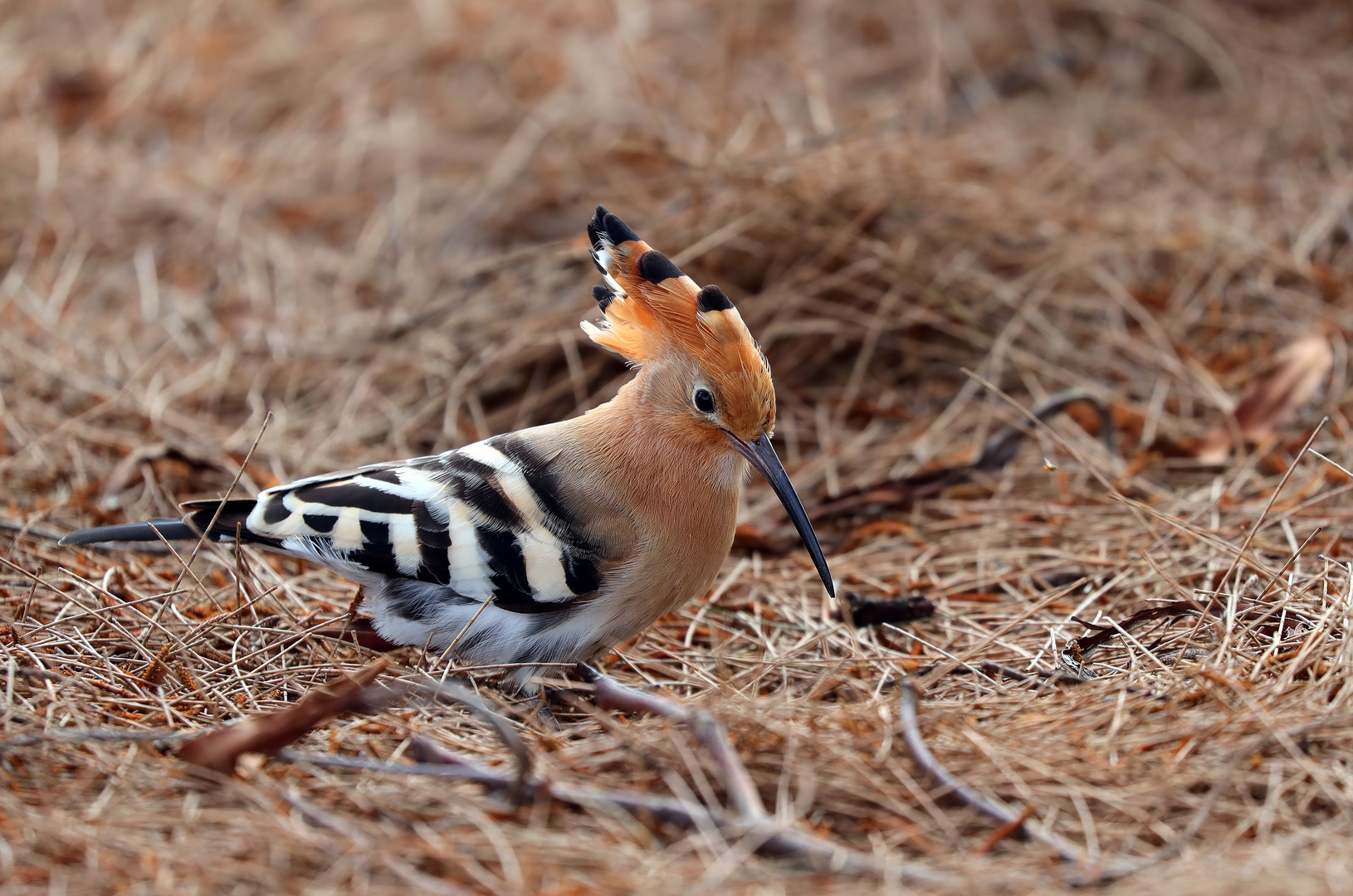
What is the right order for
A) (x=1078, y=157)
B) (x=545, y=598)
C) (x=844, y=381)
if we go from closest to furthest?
1. (x=545, y=598)
2. (x=844, y=381)
3. (x=1078, y=157)

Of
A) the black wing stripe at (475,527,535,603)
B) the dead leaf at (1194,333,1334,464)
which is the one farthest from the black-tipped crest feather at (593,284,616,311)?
the dead leaf at (1194,333,1334,464)

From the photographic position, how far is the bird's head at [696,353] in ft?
7.55

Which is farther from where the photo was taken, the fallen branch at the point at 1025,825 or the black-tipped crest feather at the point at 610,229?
the black-tipped crest feather at the point at 610,229

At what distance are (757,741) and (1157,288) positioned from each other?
2802mm

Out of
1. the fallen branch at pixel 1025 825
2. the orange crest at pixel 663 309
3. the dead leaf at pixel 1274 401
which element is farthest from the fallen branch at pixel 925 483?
the fallen branch at pixel 1025 825

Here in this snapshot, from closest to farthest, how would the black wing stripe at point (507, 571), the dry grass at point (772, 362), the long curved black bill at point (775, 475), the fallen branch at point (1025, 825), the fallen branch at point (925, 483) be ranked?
the fallen branch at point (1025, 825)
the dry grass at point (772, 362)
the black wing stripe at point (507, 571)
the long curved black bill at point (775, 475)
the fallen branch at point (925, 483)

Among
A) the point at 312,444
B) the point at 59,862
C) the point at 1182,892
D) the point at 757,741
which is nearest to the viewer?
the point at 1182,892

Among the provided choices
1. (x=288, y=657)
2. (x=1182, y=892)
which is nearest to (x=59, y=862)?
(x=288, y=657)

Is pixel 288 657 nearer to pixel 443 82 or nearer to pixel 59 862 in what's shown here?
pixel 59 862

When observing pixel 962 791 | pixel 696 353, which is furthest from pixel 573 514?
pixel 962 791

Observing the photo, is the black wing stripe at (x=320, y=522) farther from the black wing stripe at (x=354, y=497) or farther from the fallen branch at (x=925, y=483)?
the fallen branch at (x=925, y=483)

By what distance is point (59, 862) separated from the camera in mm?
1569

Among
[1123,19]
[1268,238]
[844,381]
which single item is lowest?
[844,381]

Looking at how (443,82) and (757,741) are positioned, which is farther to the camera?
(443,82)
